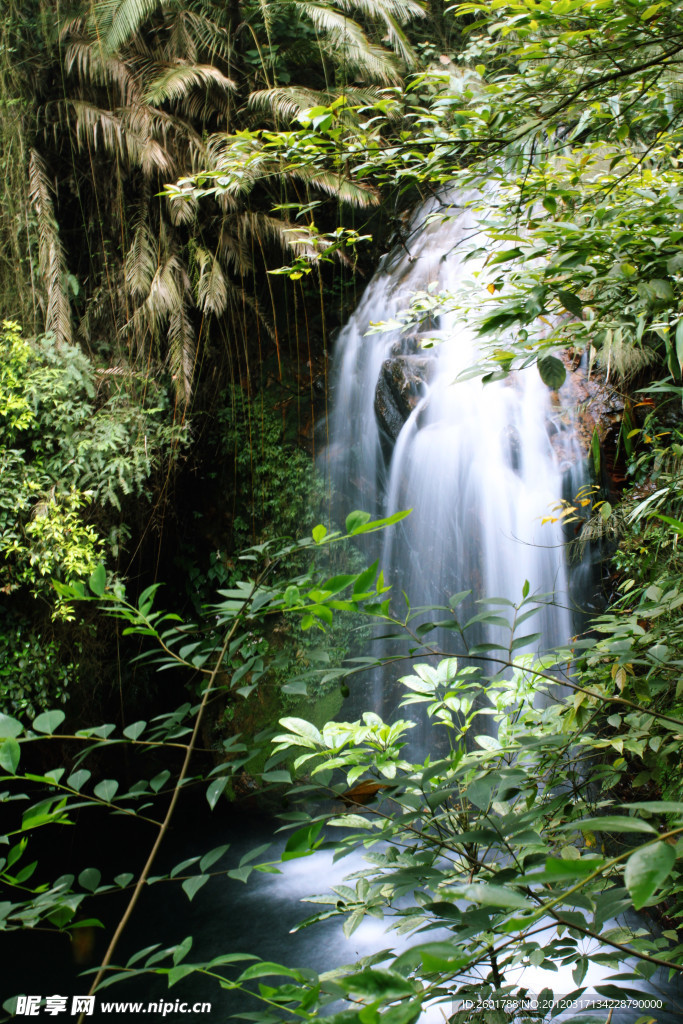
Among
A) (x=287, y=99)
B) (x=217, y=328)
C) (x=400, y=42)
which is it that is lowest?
(x=217, y=328)

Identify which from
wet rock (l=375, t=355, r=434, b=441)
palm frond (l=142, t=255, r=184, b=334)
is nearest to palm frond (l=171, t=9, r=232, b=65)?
palm frond (l=142, t=255, r=184, b=334)

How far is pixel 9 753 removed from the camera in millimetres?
610

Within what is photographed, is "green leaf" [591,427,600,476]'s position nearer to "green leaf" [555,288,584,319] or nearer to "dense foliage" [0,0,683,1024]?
"dense foliage" [0,0,683,1024]

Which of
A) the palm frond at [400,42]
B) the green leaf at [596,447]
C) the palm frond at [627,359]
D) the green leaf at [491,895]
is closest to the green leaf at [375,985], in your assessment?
the green leaf at [491,895]

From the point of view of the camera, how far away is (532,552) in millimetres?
4051

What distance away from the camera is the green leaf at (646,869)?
14.6 inches

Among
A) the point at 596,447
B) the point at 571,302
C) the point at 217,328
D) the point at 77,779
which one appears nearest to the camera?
the point at 77,779

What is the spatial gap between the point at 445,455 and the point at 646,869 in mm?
4220

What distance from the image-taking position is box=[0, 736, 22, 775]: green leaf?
608 millimetres

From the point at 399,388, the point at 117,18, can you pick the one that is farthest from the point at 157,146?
the point at 399,388

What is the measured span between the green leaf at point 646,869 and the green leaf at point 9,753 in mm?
538

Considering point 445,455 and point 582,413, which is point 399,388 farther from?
point 582,413

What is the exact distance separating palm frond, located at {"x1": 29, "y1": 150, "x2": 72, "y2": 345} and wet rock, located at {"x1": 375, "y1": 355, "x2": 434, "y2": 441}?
2300mm

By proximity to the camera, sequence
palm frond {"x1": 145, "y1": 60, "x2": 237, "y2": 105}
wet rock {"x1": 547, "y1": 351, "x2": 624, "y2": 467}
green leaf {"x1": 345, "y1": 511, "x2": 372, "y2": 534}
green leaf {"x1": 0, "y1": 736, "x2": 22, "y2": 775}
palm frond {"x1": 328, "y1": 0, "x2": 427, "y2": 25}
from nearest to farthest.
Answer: green leaf {"x1": 0, "y1": 736, "x2": 22, "y2": 775} < green leaf {"x1": 345, "y1": 511, "x2": 372, "y2": 534} < wet rock {"x1": 547, "y1": 351, "x2": 624, "y2": 467} < palm frond {"x1": 145, "y1": 60, "x2": 237, "y2": 105} < palm frond {"x1": 328, "y1": 0, "x2": 427, "y2": 25}
